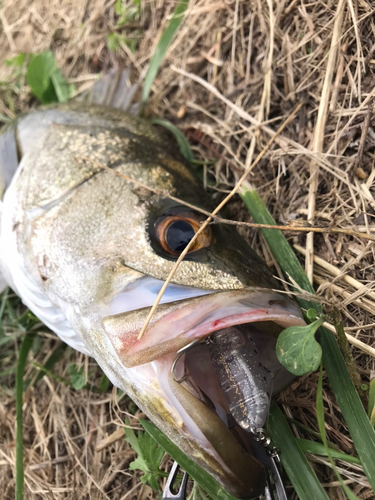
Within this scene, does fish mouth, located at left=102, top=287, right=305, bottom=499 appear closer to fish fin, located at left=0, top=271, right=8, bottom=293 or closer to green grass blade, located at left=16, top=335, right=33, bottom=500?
green grass blade, located at left=16, top=335, right=33, bottom=500

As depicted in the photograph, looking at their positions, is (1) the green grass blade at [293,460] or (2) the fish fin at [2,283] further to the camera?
(2) the fish fin at [2,283]

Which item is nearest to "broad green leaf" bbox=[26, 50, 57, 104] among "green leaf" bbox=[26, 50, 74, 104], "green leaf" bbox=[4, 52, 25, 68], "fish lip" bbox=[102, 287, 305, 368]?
"green leaf" bbox=[26, 50, 74, 104]

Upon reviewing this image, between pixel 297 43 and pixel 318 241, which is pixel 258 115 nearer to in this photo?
pixel 297 43

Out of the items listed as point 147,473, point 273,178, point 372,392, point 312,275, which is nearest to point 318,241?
point 312,275

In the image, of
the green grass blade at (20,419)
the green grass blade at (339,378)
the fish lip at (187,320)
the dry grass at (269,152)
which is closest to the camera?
the fish lip at (187,320)

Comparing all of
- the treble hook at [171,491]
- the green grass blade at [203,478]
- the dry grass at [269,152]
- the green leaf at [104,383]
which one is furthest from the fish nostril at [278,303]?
the green leaf at [104,383]

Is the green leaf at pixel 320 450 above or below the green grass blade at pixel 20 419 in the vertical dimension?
below

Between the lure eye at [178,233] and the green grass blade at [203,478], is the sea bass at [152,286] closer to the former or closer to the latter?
the lure eye at [178,233]
